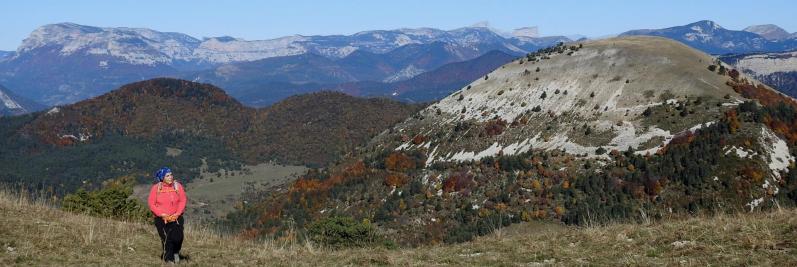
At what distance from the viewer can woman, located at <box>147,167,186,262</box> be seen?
15.5 metres

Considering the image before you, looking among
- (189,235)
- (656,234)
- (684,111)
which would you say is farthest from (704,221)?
(684,111)

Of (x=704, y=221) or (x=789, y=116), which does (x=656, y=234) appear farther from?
(x=789, y=116)

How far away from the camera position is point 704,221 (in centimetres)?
1659

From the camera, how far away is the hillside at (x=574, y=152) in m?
83.4

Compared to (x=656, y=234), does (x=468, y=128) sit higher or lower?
lower

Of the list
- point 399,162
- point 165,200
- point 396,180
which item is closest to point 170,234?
point 165,200

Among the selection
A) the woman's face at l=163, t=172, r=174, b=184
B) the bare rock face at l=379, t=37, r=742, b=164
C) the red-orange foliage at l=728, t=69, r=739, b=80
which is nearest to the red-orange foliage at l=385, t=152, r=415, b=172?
the bare rock face at l=379, t=37, r=742, b=164

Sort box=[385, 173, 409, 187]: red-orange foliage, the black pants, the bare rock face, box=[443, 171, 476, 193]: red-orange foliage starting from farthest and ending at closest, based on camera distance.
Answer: box=[385, 173, 409, 187]: red-orange foliage < box=[443, 171, 476, 193]: red-orange foliage < the bare rock face < the black pants

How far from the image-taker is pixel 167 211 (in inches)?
615

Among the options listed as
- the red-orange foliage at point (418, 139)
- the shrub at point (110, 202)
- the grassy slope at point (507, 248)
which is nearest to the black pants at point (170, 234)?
the grassy slope at point (507, 248)

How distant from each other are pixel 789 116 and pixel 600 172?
100 ft

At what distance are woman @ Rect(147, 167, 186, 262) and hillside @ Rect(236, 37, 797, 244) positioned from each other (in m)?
59.2

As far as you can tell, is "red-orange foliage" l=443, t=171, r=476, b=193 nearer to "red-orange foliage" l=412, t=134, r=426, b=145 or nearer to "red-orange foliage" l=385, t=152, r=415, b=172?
"red-orange foliage" l=385, t=152, r=415, b=172

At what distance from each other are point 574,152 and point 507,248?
88.4 m
